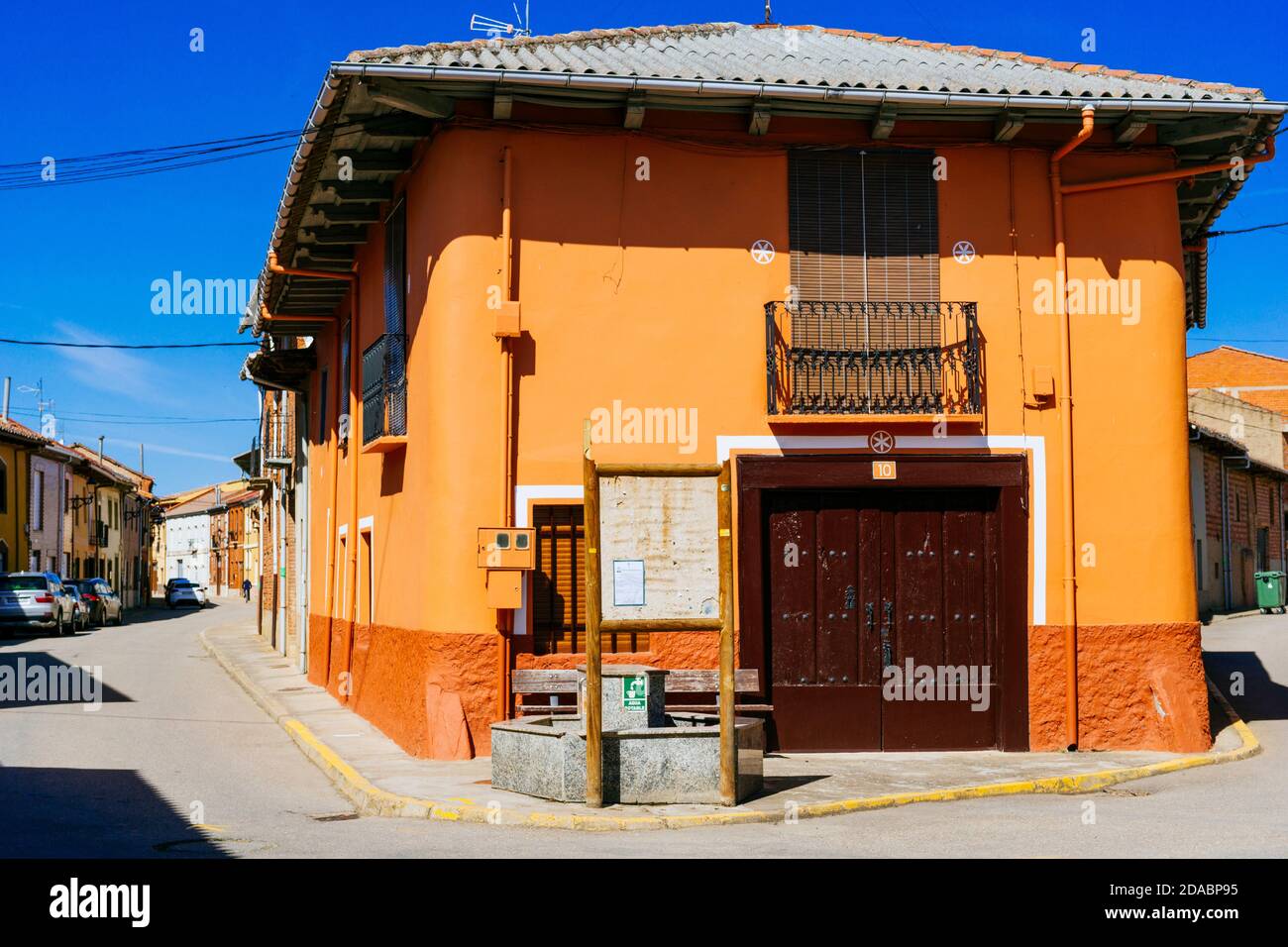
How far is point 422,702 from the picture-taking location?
41.8 feet

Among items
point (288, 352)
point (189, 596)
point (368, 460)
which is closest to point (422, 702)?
point (368, 460)

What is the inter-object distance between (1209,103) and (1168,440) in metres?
3.12

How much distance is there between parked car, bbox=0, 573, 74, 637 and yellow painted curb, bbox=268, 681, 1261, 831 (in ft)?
82.5

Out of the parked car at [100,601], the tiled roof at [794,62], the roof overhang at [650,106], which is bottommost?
the parked car at [100,601]

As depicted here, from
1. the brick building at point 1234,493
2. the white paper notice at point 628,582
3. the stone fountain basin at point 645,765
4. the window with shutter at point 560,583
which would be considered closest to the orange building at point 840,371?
the window with shutter at point 560,583

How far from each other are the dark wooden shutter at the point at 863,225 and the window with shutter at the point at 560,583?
3130 mm

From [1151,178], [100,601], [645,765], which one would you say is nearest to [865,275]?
[1151,178]

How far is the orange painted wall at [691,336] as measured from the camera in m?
12.6

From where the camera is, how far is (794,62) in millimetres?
13477

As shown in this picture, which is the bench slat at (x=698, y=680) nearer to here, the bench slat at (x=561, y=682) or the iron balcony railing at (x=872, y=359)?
the bench slat at (x=561, y=682)

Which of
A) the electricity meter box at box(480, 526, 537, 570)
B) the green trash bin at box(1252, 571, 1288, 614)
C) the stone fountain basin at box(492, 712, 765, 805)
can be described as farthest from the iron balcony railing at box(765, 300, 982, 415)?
the green trash bin at box(1252, 571, 1288, 614)

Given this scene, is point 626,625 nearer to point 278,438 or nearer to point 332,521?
point 332,521

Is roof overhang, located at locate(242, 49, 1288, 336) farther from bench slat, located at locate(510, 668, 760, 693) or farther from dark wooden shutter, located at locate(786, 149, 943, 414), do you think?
bench slat, located at locate(510, 668, 760, 693)

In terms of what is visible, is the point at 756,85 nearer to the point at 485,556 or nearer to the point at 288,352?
the point at 485,556
